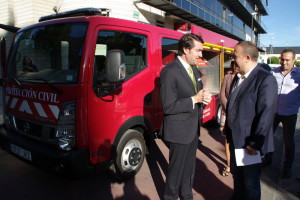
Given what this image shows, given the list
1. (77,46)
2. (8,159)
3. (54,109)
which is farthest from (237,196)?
(8,159)

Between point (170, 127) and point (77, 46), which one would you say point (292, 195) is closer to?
point (170, 127)

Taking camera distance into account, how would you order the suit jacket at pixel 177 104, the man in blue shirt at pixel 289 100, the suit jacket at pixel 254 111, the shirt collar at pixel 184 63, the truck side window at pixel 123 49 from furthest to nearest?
the man in blue shirt at pixel 289 100
the truck side window at pixel 123 49
the shirt collar at pixel 184 63
the suit jacket at pixel 177 104
the suit jacket at pixel 254 111

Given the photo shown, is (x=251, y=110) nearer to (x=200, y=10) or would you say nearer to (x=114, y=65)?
(x=114, y=65)

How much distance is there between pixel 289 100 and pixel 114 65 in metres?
2.73

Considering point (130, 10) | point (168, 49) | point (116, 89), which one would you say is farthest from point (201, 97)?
point (130, 10)

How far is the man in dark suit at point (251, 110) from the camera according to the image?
1944 mm

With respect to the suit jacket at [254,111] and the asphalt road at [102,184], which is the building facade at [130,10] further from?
the suit jacket at [254,111]

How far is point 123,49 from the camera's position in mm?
3137

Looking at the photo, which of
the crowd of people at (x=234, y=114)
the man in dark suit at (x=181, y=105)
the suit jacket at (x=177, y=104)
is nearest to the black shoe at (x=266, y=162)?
the crowd of people at (x=234, y=114)

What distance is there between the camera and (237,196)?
8.31 feet

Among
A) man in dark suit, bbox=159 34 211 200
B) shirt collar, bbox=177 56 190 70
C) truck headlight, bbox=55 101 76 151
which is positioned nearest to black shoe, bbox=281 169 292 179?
man in dark suit, bbox=159 34 211 200

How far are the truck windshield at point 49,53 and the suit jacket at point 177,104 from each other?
106cm

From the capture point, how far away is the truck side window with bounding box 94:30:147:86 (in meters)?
2.78

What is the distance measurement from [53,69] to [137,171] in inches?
74.3
